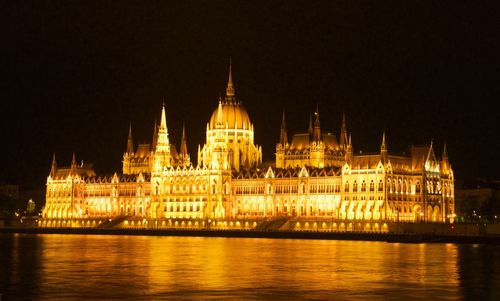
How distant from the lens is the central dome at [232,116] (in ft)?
527

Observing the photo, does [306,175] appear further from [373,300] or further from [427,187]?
[373,300]

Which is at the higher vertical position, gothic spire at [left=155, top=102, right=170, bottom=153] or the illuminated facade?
gothic spire at [left=155, top=102, right=170, bottom=153]

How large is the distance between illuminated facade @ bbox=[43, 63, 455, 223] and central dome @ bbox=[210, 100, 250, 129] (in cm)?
16

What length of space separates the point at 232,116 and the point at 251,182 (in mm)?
15419

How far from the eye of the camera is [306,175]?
14312 centimetres

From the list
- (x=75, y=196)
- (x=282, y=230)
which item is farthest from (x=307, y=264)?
(x=75, y=196)

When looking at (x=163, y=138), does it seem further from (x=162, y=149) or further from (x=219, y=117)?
(x=219, y=117)

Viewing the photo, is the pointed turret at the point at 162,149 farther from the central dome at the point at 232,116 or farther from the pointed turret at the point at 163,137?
the central dome at the point at 232,116

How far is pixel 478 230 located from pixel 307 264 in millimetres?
55910

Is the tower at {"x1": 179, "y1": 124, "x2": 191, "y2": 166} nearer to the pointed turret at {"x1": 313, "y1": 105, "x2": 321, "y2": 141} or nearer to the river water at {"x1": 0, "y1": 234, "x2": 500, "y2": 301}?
the pointed turret at {"x1": 313, "y1": 105, "x2": 321, "y2": 141}

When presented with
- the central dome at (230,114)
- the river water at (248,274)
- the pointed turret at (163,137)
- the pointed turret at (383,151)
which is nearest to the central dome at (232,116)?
the central dome at (230,114)

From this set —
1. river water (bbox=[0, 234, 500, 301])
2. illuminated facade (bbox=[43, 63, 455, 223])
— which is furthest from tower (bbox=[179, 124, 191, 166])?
river water (bbox=[0, 234, 500, 301])

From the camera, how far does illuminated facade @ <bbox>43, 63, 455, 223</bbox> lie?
133250mm

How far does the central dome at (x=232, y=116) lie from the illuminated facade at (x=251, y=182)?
0.16 metres
